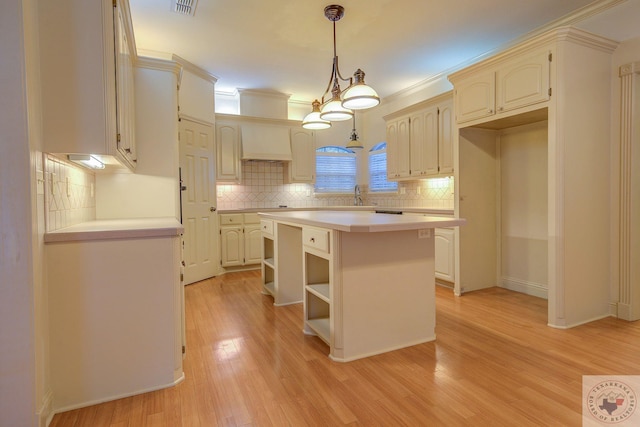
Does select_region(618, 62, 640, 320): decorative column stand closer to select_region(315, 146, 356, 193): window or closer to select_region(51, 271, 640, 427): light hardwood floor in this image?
select_region(51, 271, 640, 427): light hardwood floor

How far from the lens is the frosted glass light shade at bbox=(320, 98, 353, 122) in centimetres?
280

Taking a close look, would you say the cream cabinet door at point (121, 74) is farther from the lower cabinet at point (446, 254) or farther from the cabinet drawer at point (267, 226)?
the lower cabinet at point (446, 254)

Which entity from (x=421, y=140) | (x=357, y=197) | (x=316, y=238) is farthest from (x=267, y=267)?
(x=357, y=197)

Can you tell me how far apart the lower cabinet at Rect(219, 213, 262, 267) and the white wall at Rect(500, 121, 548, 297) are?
10.8ft

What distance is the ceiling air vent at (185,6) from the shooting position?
299cm

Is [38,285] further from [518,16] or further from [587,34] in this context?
[518,16]

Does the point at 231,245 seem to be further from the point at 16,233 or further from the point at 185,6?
the point at 16,233

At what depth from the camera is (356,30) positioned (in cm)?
354

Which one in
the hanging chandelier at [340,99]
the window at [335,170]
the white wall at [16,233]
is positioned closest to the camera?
the white wall at [16,233]

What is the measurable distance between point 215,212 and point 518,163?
394 centimetres

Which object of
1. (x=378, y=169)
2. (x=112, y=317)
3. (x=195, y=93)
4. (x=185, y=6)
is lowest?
(x=112, y=317)

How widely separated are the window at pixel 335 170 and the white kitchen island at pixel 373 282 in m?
3.80

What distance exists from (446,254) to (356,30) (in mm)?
2696

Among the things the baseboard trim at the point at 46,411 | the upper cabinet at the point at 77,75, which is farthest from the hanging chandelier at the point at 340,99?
the baseboard trim at the point at 46,411
